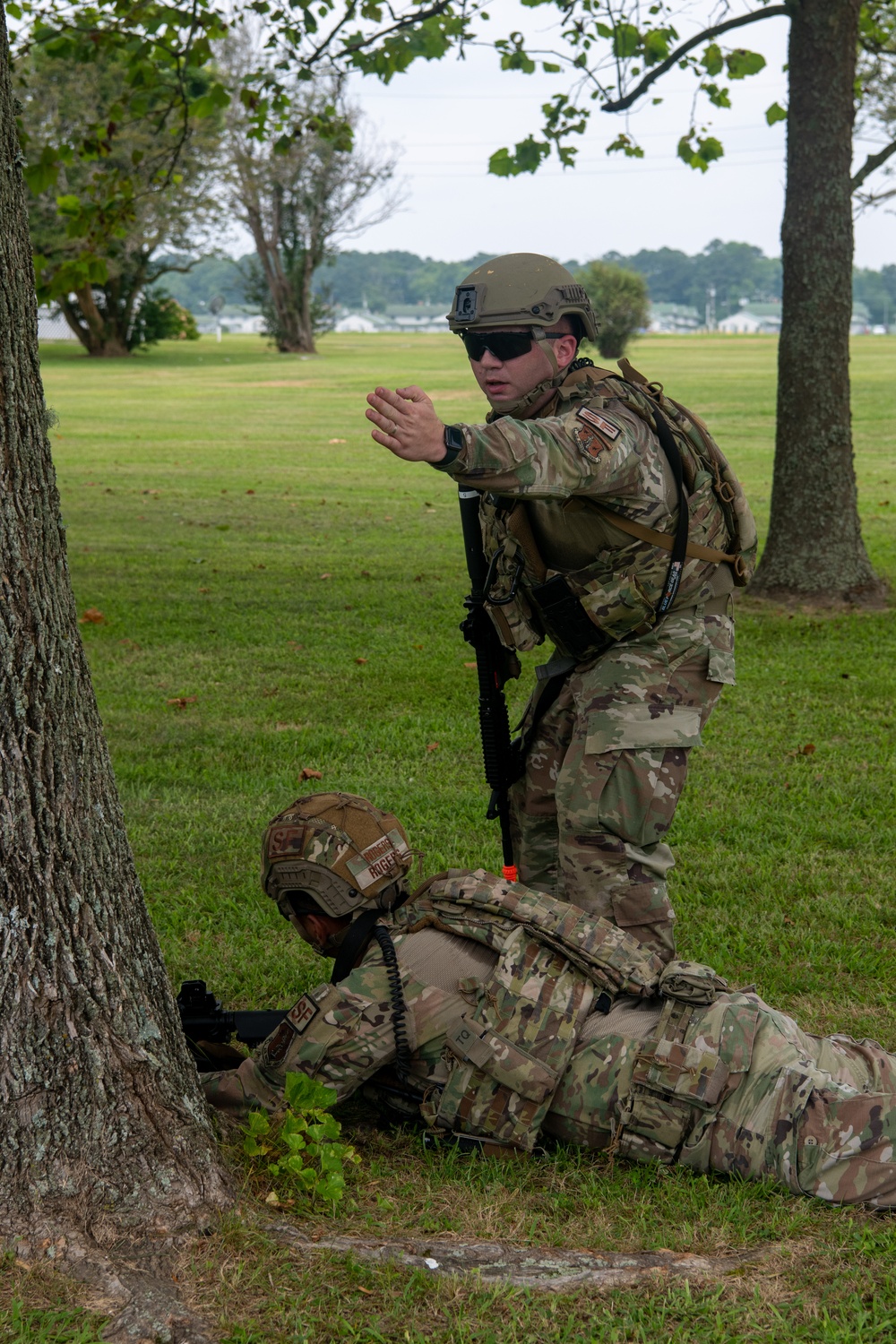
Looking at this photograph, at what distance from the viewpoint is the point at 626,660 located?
13.4 feet

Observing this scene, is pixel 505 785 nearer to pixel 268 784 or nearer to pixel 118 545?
pixel 268 784

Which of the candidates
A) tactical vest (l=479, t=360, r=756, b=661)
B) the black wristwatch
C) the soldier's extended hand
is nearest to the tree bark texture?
the soldier's extended hand

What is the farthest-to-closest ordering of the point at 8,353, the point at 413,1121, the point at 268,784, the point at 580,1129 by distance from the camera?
1. the point at 268,784
2. the point at 413,1121
3. the point at 580,1129
4. the point at 8,353

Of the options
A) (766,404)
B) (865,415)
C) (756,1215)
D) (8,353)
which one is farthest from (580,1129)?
(766,404)

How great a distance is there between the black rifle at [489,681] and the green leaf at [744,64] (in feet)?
25.1

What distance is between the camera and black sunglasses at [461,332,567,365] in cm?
391

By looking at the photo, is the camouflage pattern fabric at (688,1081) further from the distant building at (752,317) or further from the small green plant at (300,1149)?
the distant building at (752,317)

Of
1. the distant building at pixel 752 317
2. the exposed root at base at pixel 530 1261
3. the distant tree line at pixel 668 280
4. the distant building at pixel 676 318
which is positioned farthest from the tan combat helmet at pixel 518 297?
the distant tree line at pixel 668 280

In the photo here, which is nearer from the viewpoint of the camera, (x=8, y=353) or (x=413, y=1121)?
(x=8, y=353)

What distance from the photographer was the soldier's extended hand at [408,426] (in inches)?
118

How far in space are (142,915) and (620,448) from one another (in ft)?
5.52

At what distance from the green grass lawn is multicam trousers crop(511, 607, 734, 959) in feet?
2.14

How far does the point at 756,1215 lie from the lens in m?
3.08

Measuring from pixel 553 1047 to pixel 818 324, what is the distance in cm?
747
